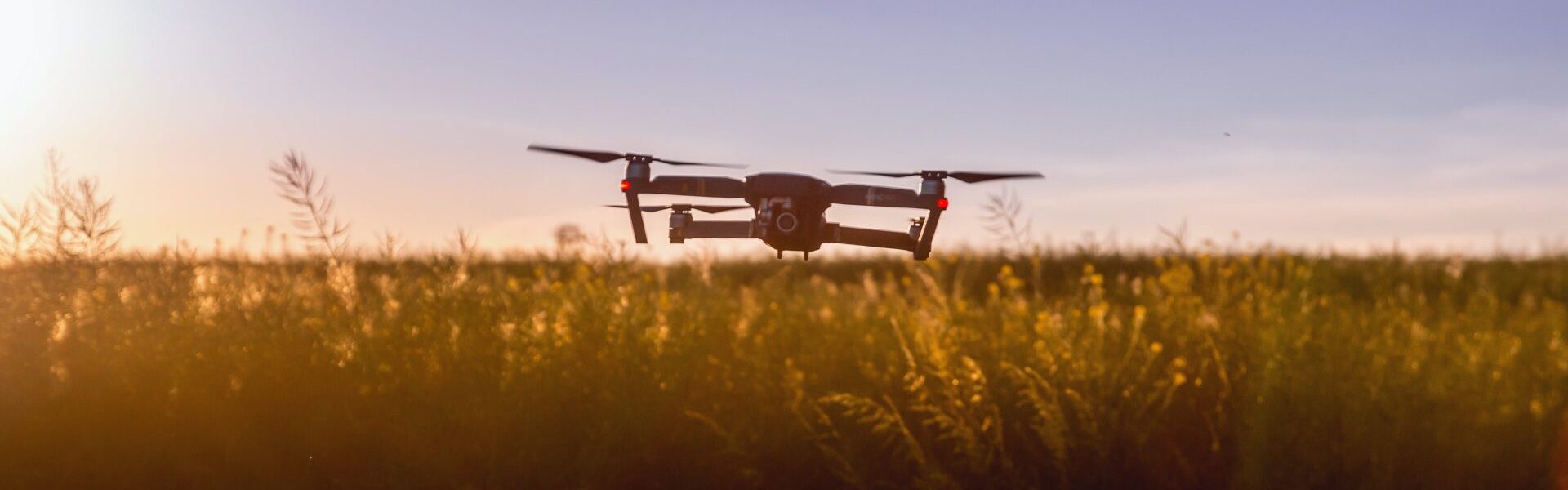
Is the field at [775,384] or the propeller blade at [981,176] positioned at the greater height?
the propeller blade at [981,176]

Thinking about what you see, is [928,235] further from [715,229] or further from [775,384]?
[775,384]

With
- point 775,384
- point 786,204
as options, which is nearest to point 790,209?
point 786,204

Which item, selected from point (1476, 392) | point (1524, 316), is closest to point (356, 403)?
point (1476, 392)

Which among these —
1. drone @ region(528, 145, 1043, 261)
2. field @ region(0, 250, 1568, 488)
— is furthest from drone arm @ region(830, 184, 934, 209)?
field @ region(0, 250, 1568, 488)

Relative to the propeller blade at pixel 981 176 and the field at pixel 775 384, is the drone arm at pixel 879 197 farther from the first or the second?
the field at pixel 775 384

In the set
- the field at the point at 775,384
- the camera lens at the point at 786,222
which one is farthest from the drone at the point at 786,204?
the field at the point at 775,384

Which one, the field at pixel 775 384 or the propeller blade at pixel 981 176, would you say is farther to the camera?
the field at pixel 775 384

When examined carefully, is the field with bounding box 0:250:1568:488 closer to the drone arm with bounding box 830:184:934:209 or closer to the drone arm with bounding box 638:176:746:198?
the drone arm with bounding box 830:184:934:209
